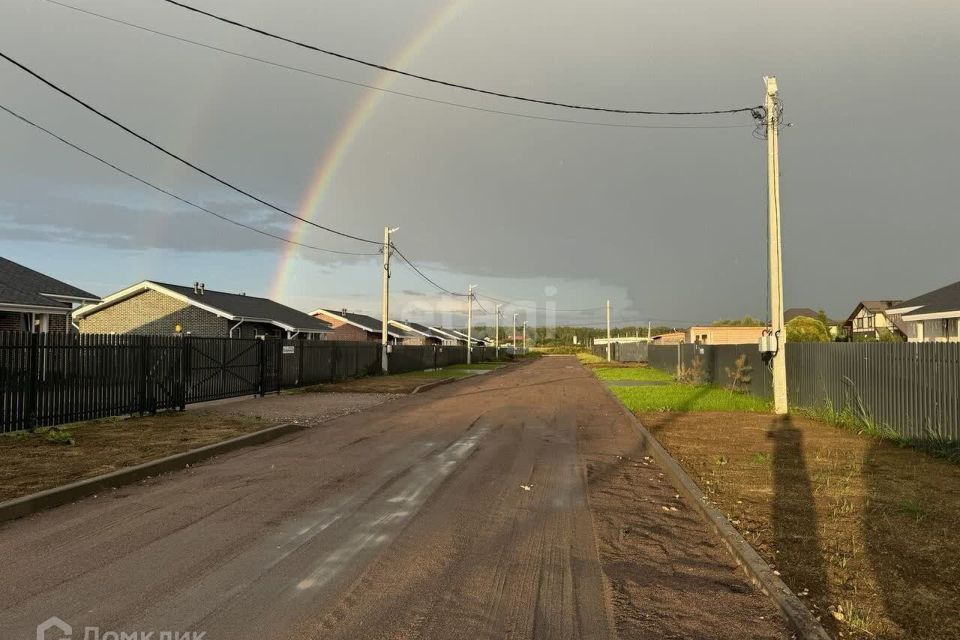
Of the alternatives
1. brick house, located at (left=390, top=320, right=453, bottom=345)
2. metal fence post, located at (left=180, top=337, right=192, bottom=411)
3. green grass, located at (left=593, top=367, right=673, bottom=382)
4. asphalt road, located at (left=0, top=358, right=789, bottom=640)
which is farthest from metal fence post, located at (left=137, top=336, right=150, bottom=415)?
brick house, located at (left=390, top=320, right=453, bottom=345)

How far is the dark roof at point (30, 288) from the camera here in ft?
68.7

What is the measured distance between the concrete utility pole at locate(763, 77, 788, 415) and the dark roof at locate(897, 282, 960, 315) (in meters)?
14.8

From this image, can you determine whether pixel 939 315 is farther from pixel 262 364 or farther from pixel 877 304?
pixel 877 304

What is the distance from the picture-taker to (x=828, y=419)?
44.5 ft

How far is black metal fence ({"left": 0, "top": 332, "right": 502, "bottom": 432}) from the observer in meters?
11.2

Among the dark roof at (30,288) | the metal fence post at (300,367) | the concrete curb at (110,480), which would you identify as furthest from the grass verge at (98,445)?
the dark roof at (30,288)

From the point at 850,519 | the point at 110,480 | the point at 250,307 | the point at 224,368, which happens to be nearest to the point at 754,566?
the point at 850,519

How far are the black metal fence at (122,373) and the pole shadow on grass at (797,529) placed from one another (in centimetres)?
1175

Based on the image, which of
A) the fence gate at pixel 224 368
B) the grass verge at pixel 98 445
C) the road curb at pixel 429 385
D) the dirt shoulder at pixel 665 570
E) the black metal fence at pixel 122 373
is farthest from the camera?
the road curb at pixel 429 385

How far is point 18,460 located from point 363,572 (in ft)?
22.0

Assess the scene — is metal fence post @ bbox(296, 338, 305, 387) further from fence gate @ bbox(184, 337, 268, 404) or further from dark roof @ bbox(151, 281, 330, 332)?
dark roof @ bbox(151, 281, 330, 332)

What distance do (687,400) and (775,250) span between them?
5.34 meters

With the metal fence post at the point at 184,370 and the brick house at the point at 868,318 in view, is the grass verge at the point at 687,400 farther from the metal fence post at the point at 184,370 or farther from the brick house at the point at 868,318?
the brick house at the point at 868,318

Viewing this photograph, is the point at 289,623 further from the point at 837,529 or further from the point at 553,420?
the point at 553,420
